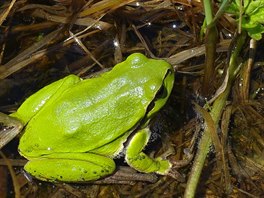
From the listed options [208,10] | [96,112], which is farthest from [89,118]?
[208,10]

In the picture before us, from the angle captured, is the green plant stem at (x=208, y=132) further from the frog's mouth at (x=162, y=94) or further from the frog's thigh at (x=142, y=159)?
the frog's mouth at (x=162, y=94)

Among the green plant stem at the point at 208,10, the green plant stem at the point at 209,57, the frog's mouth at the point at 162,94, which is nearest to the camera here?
the green plant stem at the point at 208,10

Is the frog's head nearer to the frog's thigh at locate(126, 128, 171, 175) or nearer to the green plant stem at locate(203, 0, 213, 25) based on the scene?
the frog's thigh at locate(126, 128, 171, 175)

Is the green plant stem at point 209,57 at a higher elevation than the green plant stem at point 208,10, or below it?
below

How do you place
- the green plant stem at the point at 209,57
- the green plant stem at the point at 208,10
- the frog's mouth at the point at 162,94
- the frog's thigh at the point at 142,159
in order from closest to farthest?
the green plant stem at the point at 208,10 → the green plant stem at the point at 209,57 → the frog's mouth at the point at 162,94 → the frog's thigh at the point at 142,159

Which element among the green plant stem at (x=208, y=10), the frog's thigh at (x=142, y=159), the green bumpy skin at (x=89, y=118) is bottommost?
the frog's thigh at (x=142, y=159)

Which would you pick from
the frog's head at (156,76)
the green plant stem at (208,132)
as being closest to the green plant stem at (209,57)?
the green plant stem at (208,132)

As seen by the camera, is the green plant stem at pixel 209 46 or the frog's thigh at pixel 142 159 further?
the frog's thigh at pixel 142 159

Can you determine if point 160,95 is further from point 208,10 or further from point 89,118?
point 208,10
